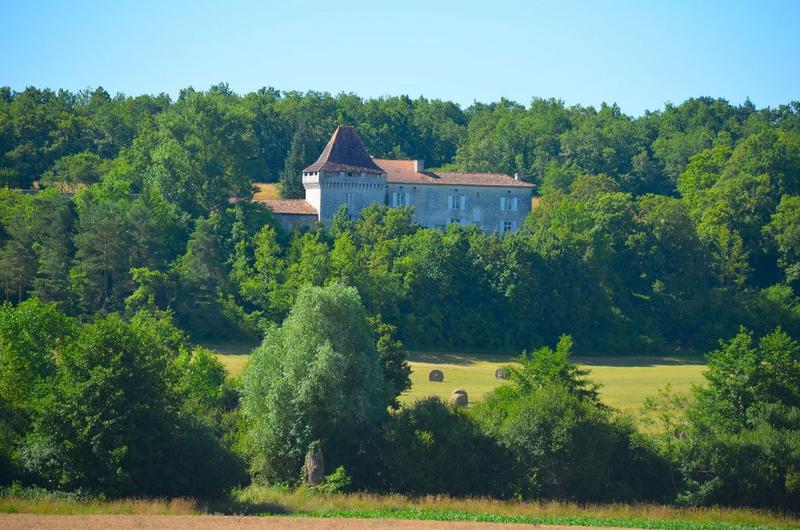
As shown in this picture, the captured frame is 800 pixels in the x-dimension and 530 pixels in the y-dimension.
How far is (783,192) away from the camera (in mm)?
90125

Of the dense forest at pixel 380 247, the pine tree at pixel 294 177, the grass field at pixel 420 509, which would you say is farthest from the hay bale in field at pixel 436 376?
the pine tree at pixel 294 177

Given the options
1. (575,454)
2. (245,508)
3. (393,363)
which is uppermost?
(393,363)

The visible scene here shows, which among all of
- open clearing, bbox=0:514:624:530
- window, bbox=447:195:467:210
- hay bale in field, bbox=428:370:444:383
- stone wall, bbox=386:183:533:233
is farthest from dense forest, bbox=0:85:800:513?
window, bbox=447:195:467:210

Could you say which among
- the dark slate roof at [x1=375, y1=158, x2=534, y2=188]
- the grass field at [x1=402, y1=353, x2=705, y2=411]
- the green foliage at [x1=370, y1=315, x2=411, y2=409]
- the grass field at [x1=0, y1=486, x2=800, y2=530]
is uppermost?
the dark slate roof at [x1=375, y1=158, x2=534, y2=188]

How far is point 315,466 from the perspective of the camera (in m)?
38.7

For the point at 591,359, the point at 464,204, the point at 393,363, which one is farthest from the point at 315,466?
the point at 464,204

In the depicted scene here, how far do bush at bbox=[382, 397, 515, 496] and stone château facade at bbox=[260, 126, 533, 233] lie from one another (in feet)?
132

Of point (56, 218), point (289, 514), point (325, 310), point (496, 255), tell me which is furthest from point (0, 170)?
point (289, 514)

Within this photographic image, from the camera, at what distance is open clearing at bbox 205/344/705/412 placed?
185 ft

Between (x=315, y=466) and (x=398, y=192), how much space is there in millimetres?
43630

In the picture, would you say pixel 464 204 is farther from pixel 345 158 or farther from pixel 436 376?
pixel 436 376

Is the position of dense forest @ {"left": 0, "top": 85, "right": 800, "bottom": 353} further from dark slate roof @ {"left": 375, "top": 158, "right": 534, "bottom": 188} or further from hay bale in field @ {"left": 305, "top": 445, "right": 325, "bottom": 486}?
hay bale in field @ {"left": 305, "top": 445, "right": 325, "bottom": 486}

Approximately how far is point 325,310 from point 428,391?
15.1m

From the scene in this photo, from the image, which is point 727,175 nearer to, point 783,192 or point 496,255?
point 783,192
